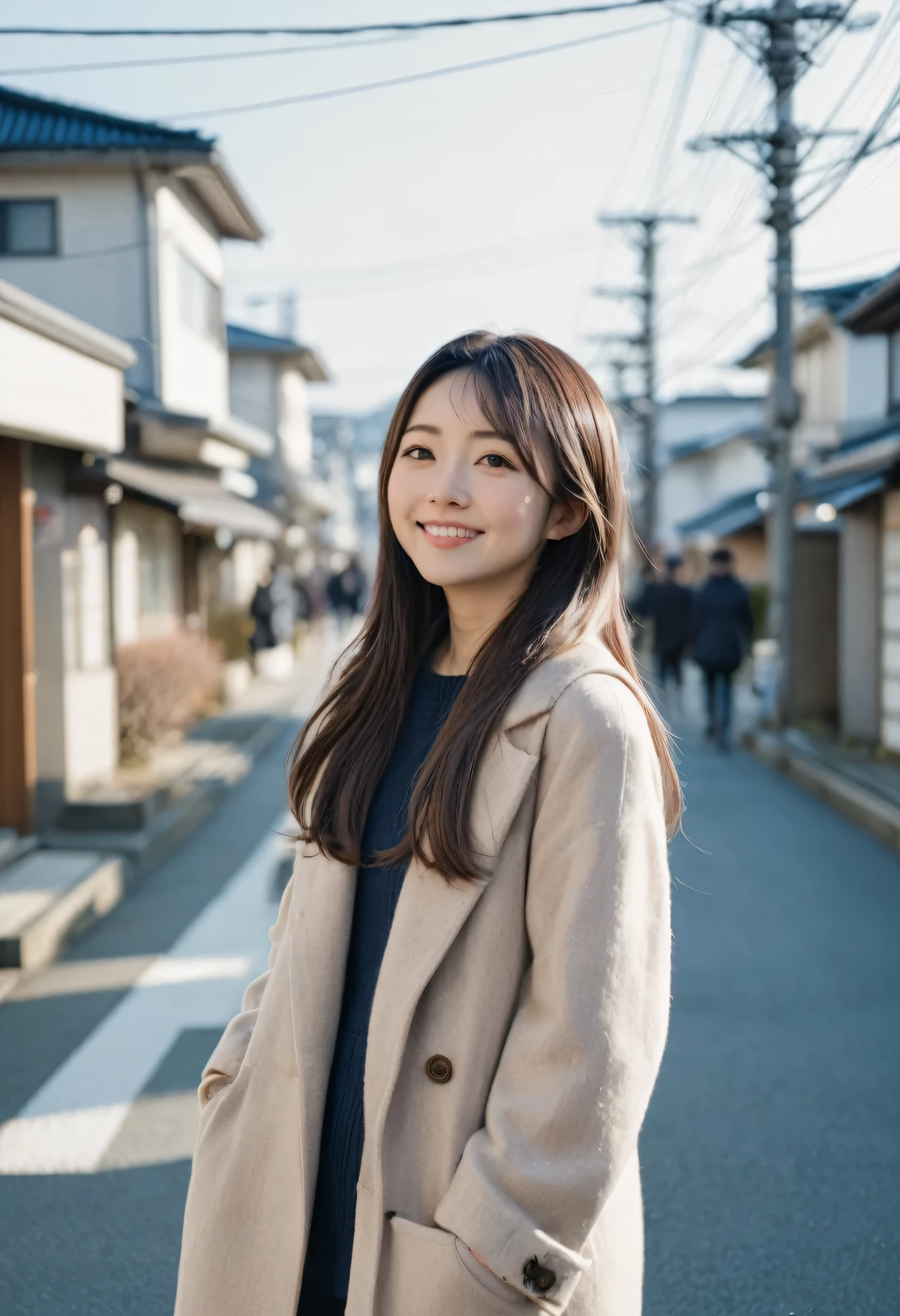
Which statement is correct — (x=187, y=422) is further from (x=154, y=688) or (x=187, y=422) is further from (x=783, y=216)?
(x=783, y=216)

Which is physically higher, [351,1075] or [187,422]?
[187,422]

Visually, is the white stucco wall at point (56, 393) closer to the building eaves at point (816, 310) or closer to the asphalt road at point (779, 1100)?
the asphalt road at point (779, 1100)

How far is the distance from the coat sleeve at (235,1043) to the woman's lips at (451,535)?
57cm

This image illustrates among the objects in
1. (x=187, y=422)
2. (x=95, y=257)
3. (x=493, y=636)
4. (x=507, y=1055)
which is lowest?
(x=507, y=1055)

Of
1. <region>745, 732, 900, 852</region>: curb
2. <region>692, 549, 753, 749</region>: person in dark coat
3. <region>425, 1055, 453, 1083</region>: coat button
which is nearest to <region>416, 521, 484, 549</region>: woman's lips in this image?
<region>425, 1055, 453, 1083</region>: coat button

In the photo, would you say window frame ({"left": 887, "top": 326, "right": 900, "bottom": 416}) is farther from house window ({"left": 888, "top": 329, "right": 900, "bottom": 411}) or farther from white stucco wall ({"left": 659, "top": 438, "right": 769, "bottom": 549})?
white stucco wall ({"left": 659, "top": 438, "right": 769, "bottom": 549})

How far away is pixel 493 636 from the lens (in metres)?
1.77

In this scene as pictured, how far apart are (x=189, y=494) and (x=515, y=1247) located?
11293 mm

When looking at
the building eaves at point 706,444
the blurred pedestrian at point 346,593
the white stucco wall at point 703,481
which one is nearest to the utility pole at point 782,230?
the blurred pedestrian at point 346,593

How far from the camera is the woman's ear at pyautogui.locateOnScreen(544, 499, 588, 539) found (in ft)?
5.81

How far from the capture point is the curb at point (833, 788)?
8.88 meters

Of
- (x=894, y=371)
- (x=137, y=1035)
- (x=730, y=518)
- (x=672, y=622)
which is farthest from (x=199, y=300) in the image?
(x=730, y=518)

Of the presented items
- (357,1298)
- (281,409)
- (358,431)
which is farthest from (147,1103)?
(358,431)

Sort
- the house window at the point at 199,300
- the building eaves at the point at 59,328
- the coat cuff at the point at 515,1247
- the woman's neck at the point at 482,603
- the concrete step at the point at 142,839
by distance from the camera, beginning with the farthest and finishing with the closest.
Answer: the house window at the point at 199,300, the concrete step at the point at 142,839, the building eaves at the point at 59,328, the woman's neck at the point at 482,603, the coat cuff at the point at 515,1247
